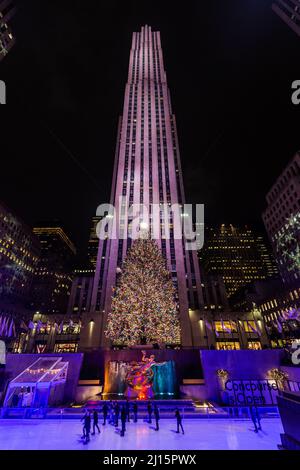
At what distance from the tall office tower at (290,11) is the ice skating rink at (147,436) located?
54.8 m

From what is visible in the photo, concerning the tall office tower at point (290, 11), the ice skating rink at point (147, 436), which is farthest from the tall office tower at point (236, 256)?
the ice skating rink at point (147, 436)

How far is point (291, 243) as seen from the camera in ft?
213

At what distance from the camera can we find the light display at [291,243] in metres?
61.7

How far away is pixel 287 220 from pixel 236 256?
78280 mm

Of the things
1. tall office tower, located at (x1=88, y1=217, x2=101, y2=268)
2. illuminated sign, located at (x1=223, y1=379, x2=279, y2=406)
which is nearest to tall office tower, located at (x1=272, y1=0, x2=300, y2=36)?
illuminated sign, located at (x1=223, y1=379, x2=279, y2=406)

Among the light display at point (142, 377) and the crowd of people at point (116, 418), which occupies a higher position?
the light display at point (142, 377)

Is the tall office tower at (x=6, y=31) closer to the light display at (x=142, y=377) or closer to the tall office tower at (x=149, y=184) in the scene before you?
the tall office tower at (x=149, y=184)

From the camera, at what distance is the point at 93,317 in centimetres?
4762

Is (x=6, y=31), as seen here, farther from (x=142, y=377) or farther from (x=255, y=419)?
(x=255, y=419)

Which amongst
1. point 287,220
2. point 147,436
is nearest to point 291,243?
point 287,220

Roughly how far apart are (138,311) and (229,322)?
3350cm

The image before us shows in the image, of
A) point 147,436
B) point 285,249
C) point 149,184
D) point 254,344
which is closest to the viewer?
point 147,436

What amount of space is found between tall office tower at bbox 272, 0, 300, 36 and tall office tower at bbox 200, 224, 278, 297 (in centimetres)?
10987
